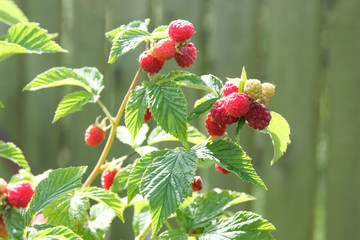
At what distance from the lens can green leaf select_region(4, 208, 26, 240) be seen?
518mm

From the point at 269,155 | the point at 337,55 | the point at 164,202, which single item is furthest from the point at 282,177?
the point at 164,202

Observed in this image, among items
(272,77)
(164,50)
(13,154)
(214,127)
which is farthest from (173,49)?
(272,77)

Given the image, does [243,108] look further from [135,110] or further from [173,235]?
[173,235]

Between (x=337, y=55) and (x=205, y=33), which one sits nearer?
(x=337, y=55)

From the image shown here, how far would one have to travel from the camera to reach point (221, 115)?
617 millimetres

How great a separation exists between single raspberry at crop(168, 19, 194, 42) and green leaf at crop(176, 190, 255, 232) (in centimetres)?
29

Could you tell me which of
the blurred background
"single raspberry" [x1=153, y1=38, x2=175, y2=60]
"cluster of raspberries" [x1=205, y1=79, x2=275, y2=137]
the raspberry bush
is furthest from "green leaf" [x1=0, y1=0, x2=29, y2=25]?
the blurred background

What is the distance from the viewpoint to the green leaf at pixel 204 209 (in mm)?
790

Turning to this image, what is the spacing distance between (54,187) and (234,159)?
0.26 meters

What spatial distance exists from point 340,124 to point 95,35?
1.15 metres

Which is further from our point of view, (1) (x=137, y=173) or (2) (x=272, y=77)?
(2) (x=272, y=77)

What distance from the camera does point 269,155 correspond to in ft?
6.59

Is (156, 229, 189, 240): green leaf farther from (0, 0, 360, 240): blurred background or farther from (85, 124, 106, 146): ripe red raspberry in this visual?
(0, 0, 360, 240): blurred background

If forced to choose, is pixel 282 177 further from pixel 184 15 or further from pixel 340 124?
pixel 184 15
